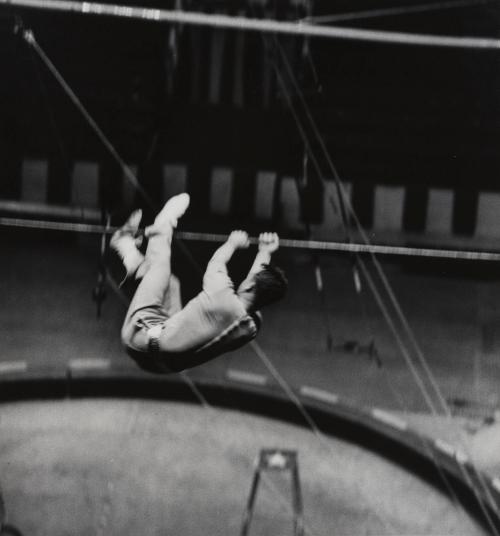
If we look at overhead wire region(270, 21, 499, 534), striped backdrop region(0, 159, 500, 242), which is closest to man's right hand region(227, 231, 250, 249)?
overhead wire region(270, 21, 499, 534)

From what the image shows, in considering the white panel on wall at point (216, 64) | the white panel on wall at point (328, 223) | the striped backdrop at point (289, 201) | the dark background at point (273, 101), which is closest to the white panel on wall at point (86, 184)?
the striped backdrop at point (289, 201)

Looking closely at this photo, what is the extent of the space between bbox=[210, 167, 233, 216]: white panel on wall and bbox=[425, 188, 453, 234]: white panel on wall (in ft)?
5.74

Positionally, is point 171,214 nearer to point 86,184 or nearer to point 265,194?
point 265,194

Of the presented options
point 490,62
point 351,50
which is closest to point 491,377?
point 490,62

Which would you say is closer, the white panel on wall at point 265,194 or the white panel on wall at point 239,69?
the white panel on wall at point 239,69

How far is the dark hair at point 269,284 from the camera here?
7.00ft

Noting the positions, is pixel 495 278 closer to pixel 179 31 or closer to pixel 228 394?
pixel 228 394

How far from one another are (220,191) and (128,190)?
0.84 meters

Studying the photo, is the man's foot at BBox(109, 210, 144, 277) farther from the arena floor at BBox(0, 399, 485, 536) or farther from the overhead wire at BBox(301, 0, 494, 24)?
the overhead wire at BBox(301, 0, 494, 24)

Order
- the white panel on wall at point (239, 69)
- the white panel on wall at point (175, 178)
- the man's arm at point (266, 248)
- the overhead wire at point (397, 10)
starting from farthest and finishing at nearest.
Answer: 1. the white panel on wall at point (175, 178)
2. the white panel on wall at point (239, 69)
3. the overhead wire at point (397, 10)
4. the man's arm at point (266, 248)

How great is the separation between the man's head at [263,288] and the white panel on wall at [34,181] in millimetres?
3685

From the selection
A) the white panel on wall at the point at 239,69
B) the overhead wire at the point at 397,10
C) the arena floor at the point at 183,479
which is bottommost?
the arena floor at the point at 183,479

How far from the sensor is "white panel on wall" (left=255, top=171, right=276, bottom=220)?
5.28m

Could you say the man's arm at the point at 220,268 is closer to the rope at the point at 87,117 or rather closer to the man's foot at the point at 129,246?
the man's foot at the point at 129,246
